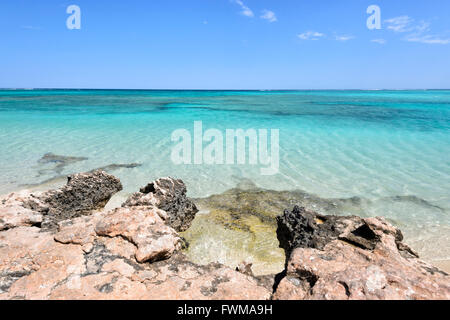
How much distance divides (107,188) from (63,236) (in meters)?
2.77

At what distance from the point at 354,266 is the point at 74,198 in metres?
4.97

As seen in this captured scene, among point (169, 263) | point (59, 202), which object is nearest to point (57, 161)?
point (59, 202)

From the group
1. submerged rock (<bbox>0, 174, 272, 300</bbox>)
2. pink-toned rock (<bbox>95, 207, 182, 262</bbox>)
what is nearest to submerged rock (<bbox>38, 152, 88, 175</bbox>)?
submerged rock (<bbox>0, 174, 272, 300</bbox>)

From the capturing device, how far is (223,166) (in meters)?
8.86

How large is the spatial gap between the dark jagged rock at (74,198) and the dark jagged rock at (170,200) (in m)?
1.15

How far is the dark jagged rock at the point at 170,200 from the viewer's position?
4574mm

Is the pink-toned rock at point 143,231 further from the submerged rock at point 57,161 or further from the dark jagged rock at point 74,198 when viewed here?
the submerged rock at point 57,161

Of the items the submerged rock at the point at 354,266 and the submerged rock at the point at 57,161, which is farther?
the submerged rock at the point at 57,161

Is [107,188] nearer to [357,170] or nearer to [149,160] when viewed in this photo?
[149,160]

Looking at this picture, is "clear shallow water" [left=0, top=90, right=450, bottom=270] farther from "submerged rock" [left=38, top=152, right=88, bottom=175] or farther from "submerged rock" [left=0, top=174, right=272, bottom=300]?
"submerged rock" [left=0, top=174, right=272, bottom=300]

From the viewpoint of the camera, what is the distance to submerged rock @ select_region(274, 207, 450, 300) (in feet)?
6.89

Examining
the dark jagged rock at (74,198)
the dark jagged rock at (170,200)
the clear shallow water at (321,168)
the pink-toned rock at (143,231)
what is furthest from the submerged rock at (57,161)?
the pink-toned rock at (143,231)

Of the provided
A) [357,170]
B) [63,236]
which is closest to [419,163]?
[357,170]

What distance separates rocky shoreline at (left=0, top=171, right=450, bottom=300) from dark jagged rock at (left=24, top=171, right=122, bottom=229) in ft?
0.17
